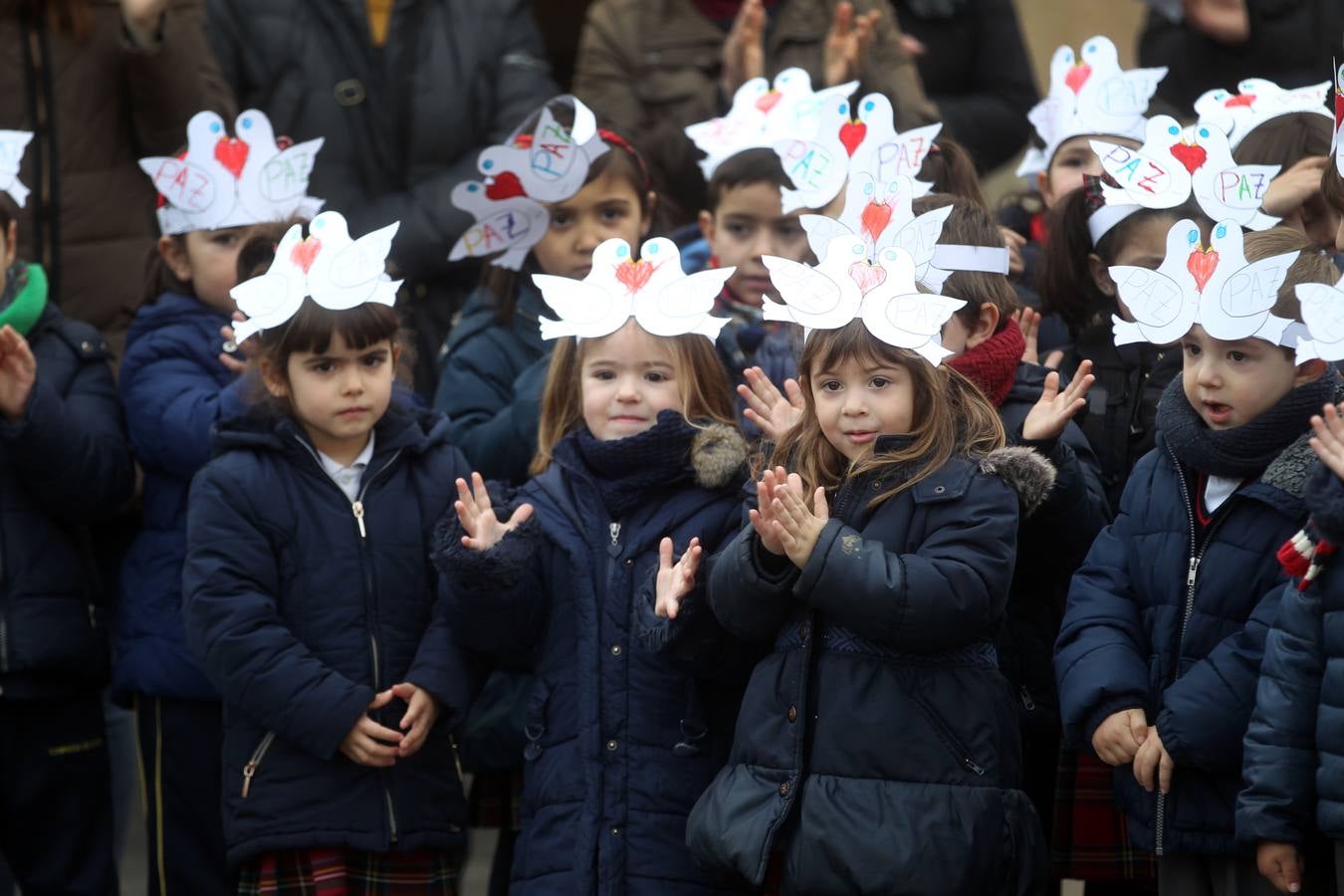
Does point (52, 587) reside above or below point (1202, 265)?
below

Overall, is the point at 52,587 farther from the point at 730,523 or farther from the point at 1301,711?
the point at 1301,711

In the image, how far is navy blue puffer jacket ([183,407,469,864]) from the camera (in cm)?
429

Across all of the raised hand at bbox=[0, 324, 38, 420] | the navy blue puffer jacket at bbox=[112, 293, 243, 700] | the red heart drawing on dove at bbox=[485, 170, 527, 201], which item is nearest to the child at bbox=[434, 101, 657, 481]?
the red heart drawing on dove at bbox=[485, 170, 527, 201]

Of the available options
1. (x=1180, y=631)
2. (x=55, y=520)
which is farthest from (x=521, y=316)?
(x=1180, y=631)

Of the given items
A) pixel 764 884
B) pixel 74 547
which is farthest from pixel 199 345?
pixel 764 884

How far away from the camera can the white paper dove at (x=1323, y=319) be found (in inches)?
140

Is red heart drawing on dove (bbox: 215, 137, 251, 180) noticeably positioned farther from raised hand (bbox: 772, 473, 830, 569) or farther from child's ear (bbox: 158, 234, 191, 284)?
raised hand (bbox: 772, 473, 830, 569)

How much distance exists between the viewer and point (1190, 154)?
4312mm

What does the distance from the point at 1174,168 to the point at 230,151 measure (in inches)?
94.9

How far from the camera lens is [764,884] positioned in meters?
4.05

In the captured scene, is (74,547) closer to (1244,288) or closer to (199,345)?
(199,345)

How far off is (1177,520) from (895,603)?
1.99 ft

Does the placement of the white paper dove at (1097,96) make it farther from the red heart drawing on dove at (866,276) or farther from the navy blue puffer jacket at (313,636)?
the navy blue puffer jacket at (313,636)

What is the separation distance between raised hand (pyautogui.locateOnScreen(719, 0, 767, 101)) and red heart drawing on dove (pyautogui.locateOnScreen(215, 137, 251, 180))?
1543mm
